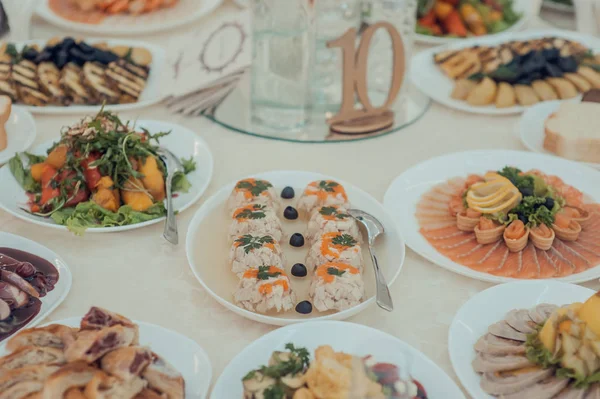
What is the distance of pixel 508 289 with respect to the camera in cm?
138

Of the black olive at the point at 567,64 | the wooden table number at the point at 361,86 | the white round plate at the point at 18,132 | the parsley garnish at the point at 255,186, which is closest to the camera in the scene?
the parsley garnish at the point at 255,186

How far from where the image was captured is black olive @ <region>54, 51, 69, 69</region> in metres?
2.28

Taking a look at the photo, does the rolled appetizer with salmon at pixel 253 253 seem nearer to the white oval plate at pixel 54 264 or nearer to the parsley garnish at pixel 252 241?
the parsley garnish at pixel 252 241

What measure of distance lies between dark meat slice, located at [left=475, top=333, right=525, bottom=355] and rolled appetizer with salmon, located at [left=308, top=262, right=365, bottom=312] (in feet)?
0.89

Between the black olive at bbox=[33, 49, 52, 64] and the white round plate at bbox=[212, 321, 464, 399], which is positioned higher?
the black olive at bbox=[33, 49, 52, 64]

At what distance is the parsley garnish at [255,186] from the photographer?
1.66m

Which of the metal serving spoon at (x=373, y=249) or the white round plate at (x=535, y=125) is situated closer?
the metal serving spoon at (x=373, y=249)

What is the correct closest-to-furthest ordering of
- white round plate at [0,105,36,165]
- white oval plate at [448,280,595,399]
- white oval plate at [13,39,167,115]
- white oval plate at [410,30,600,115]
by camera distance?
1. white oval plate at [448,280,595,399]
2. white round plate at [0,105,36,165]
3. white oval plate at [13,39,167,115]
4. white oval plate at [410,30,600,115]

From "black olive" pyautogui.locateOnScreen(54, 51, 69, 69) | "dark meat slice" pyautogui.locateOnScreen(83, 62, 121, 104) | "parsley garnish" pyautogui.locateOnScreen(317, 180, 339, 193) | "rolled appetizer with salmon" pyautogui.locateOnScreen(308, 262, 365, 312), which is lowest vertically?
"rolled appetizer with salmon" pyautogui.locateOnScreen(308, 262, 365, 312)

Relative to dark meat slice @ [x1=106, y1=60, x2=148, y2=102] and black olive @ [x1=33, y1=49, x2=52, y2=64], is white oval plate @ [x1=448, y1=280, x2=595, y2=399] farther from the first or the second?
black olive @ [x1=33, y1=49, x2=52, y2=64]

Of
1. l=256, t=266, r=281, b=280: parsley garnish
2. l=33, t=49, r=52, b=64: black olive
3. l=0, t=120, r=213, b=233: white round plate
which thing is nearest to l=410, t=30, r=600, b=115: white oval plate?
l=0, t=120, r=213, b=233: white round plate

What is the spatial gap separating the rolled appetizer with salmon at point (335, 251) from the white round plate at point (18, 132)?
1.03 meters

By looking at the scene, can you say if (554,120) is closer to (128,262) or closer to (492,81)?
(492,81)

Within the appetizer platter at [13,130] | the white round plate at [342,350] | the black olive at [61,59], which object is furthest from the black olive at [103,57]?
the white round plate at [342,350]
